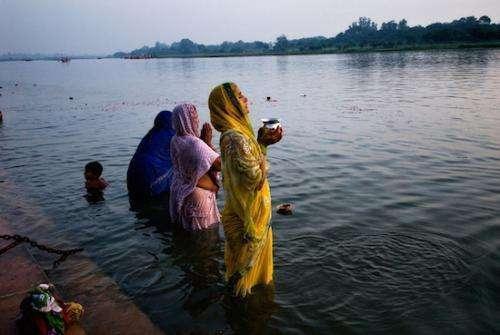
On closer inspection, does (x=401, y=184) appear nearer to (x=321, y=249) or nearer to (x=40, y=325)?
(x=321, y=249)

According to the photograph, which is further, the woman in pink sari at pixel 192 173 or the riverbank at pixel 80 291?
the woman in pink sari at pixel 192 173

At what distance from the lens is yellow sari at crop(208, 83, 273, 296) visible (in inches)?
135

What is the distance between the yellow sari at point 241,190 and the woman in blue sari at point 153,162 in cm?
388

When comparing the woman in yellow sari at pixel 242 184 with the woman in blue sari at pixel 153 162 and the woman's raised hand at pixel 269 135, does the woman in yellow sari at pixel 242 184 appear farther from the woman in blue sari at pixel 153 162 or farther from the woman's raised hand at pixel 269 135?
the woman in blue sari at pixel 153 162

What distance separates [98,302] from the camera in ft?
14.5

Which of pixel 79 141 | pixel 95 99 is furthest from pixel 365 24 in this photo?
pixel 79 141

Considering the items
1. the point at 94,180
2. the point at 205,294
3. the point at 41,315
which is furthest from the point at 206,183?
the point at 94,180

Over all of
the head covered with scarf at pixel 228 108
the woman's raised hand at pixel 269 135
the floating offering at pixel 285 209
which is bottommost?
the floating offering at pixel 285 209

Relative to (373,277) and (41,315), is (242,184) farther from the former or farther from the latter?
(373,277)

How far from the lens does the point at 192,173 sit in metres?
5.47

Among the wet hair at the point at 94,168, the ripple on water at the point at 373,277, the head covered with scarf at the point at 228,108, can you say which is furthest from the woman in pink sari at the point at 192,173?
the wet hair at the point at 94,168

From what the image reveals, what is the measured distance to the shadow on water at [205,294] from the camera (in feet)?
13.8

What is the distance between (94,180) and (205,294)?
177 inches

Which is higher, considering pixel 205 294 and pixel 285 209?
pixel 285 209
